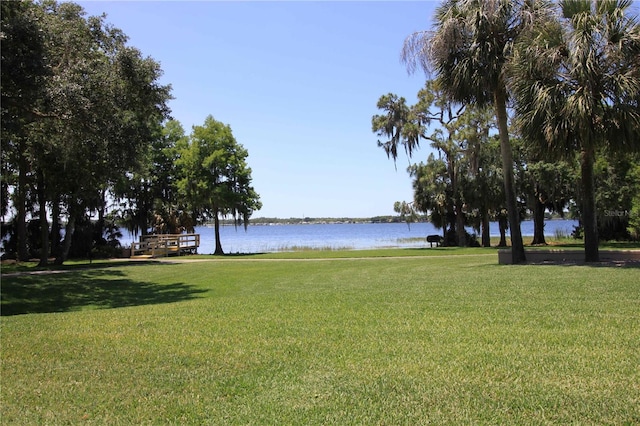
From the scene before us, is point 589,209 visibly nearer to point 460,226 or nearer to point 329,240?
point 460,226

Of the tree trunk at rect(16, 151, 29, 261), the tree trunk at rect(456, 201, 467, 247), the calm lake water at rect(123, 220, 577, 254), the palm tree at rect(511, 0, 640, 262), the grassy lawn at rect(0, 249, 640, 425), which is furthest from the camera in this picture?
the calm lake water at rect(123, 220, 577, 254)

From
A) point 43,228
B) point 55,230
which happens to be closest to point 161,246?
point 55,230

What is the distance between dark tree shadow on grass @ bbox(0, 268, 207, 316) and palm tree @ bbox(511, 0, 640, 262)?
10579 mm

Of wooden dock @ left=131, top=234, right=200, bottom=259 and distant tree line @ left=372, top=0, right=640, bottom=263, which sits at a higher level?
distant tree line @ left=372, top=0, right=640, bottom=263

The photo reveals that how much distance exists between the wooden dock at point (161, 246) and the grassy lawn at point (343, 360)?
20748 mm

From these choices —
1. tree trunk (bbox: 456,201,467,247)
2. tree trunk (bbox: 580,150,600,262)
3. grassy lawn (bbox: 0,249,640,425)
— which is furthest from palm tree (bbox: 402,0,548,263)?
tree trunk (bbox: 456,201,467,247)

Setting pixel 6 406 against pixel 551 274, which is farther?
pixel 551 274

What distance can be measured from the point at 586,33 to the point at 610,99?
190cm

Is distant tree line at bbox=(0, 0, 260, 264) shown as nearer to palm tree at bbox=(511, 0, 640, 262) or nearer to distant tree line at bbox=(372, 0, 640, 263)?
distant tree line at bbox=(372, 0, 640, 263)

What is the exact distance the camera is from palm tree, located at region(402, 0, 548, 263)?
1580 cm

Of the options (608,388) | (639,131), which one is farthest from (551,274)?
(608,388)

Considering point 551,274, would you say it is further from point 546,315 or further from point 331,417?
point 331,417

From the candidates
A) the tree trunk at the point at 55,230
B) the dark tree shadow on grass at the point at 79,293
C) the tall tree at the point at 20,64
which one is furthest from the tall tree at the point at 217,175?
the tall tree at the point at 20,64

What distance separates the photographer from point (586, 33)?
1356 centimetres
